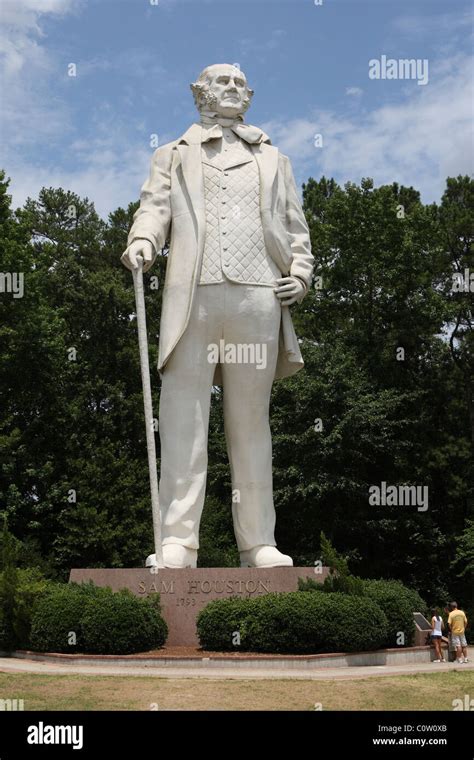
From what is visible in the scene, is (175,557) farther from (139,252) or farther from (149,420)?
(139,252)

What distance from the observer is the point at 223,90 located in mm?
12820

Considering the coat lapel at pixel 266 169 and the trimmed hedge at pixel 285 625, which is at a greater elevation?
the coat lapel at pixel 266 169

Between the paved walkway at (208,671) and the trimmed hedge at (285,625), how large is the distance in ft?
1.28

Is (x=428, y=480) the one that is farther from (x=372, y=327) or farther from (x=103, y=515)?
(x=103, y=515)

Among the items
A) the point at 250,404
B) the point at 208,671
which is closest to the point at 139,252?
the point at 250,404

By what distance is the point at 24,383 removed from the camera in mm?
26922

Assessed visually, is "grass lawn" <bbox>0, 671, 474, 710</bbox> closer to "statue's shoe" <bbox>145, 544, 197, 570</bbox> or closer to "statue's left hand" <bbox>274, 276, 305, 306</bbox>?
"statue's shoe" <bbox>145, 544, 197, 570</bbox>

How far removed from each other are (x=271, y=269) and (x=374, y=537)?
14.6 metres

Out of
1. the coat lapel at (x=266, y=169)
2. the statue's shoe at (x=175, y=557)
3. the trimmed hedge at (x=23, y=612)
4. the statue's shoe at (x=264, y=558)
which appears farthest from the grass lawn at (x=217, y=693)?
the coat lapel at (x=266, y=169)

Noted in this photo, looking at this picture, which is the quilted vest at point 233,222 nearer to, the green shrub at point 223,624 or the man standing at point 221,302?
the man standing at point 221,302

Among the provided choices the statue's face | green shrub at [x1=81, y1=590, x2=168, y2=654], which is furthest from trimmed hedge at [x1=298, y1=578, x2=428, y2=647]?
the statue's face

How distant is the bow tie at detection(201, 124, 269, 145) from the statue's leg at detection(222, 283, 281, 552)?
6.45 feet

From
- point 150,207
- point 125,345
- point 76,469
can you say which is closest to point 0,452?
point 76,469

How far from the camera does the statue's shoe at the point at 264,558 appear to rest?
475 inches
